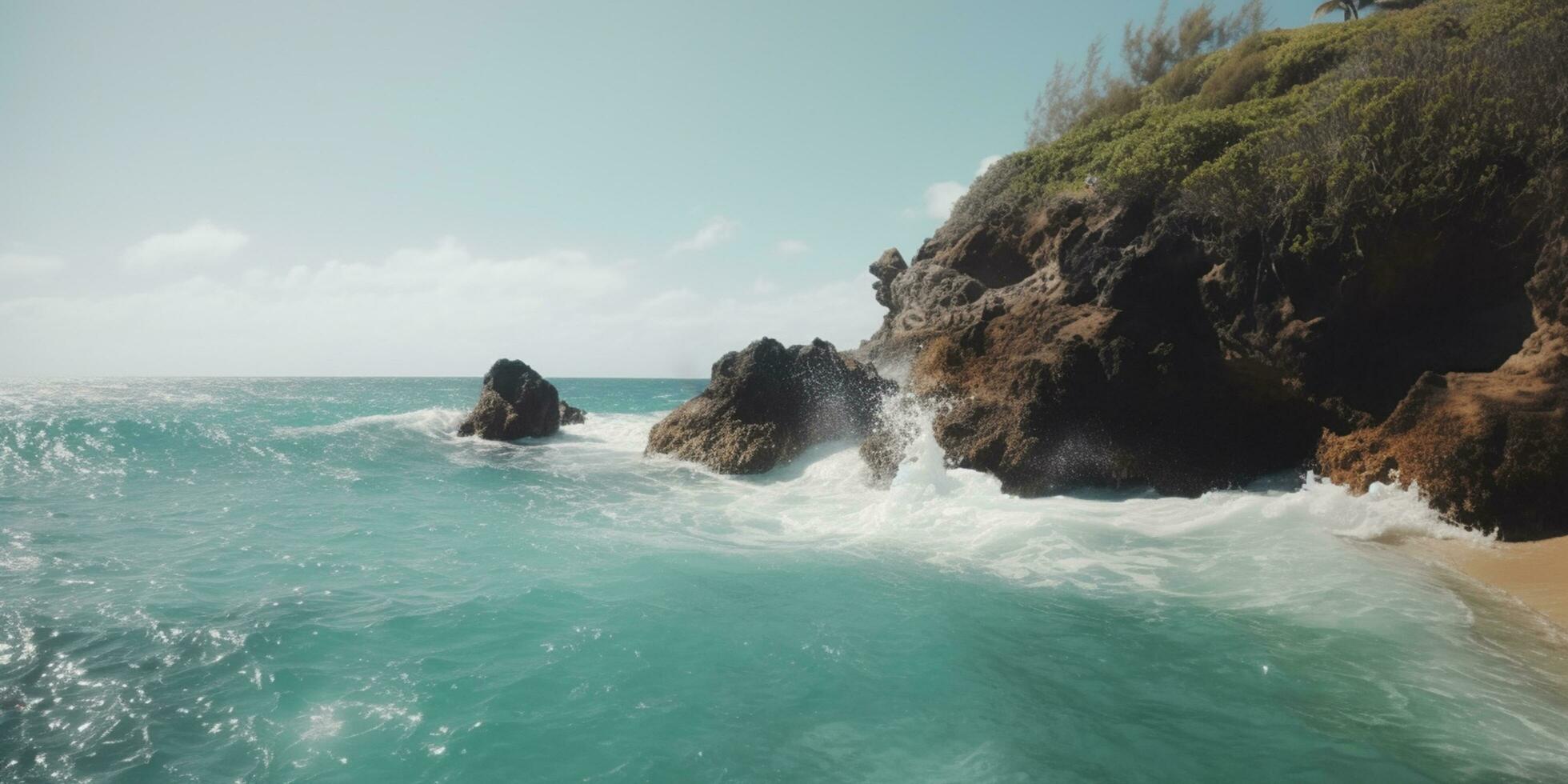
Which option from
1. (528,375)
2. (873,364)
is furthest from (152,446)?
(873,364)

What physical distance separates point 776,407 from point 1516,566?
14.2 m

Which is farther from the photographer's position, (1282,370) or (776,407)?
(776,407)

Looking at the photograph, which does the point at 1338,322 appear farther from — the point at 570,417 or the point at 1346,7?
the point at 1346,7

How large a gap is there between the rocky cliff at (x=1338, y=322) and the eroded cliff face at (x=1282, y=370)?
37mm

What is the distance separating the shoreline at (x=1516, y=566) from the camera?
756 centimetres

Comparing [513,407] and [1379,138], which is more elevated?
[1379,138]

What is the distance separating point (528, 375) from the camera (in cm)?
2742

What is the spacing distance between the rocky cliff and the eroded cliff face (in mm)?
37

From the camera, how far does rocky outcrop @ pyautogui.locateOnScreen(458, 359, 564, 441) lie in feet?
86.0

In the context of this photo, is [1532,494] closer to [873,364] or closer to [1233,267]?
[1233,267]

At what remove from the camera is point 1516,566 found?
28.5 feet

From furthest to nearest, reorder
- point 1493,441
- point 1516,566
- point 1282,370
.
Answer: point 1282,370 → point 1493,441 → point 1516,566

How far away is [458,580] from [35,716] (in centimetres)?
387

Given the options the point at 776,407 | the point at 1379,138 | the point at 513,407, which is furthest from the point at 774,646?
the point at 513,407
